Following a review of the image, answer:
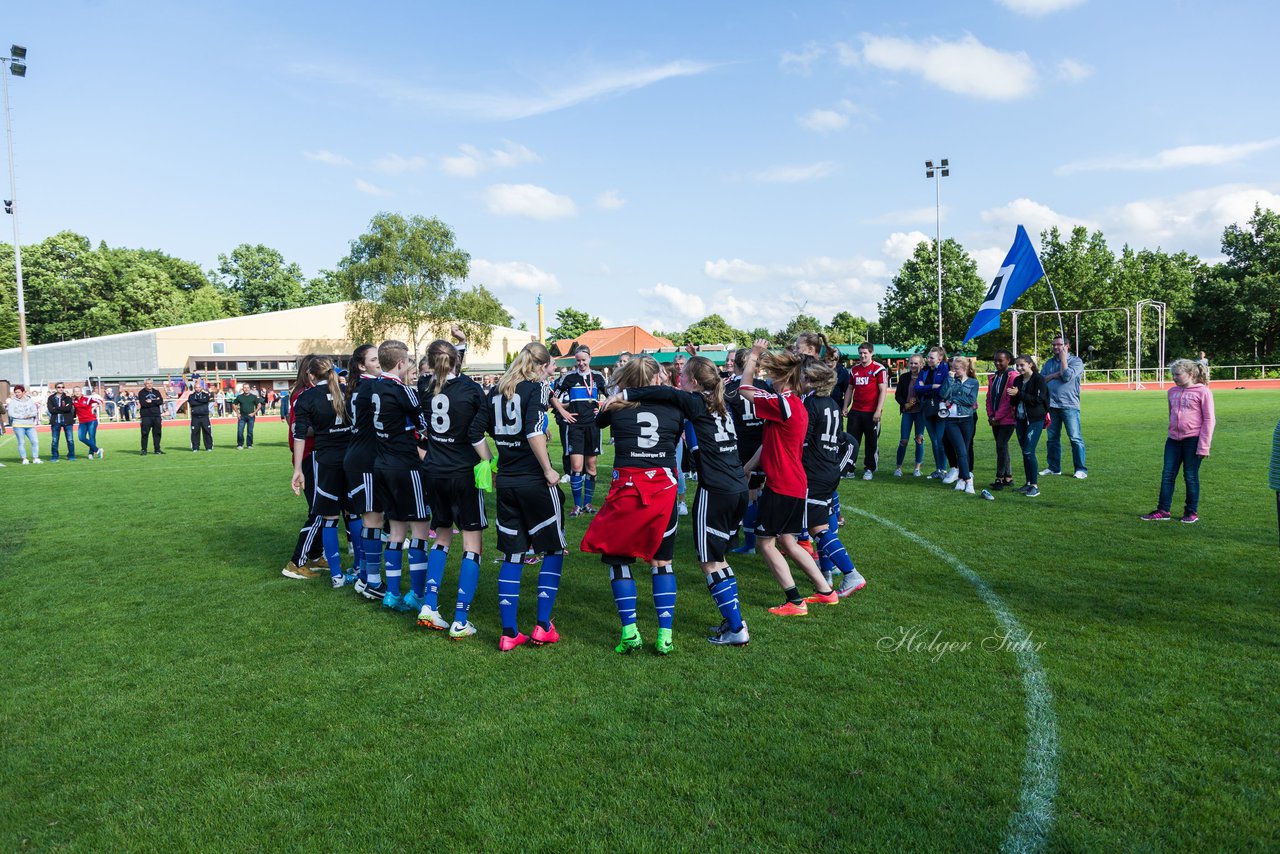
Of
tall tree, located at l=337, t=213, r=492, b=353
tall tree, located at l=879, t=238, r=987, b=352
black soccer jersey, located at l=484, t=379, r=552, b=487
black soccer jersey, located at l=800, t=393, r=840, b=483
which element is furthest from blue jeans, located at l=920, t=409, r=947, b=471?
tall tree, located at l=879, t=238, r=987, b=352

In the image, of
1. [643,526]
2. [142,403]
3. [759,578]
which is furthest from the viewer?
[142,403]

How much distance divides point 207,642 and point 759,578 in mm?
4358

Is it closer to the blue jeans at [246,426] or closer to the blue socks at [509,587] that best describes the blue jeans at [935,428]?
the blue socks at [509,587]

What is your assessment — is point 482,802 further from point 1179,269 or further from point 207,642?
point 1179,269

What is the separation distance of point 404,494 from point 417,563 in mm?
652

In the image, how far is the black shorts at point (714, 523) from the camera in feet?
16.1

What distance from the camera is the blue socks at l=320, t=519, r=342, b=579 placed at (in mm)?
6676

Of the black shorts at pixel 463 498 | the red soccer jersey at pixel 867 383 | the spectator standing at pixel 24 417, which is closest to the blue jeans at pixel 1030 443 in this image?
the red soccer jersey at pixel 867 383

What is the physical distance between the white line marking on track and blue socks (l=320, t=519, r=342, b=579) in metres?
5.38

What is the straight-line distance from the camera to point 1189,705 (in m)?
3.93

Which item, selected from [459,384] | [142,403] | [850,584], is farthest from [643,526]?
[142,403]

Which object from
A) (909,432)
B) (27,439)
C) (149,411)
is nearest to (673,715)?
(909,432)

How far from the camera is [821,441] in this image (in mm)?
6027

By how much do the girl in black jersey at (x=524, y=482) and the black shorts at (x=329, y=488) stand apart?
2.17m
